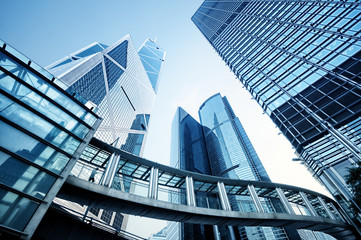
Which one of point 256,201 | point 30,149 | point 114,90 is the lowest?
point 30,149

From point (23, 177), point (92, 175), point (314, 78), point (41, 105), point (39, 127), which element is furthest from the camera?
point (314, 78)

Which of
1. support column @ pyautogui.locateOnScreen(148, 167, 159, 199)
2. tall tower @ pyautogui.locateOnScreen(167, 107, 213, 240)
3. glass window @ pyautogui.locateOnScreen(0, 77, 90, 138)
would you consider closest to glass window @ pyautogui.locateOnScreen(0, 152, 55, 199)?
glass window @ pyautogui.locateOnScreen(0, 77, 90, 138)

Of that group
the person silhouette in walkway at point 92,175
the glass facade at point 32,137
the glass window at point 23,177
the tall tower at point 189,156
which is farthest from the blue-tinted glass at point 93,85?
the glass window at point 23,177

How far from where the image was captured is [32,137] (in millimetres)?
9836

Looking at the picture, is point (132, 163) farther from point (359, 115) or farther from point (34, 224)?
point (359, 115)

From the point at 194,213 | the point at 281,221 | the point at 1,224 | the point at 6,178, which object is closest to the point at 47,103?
the point at 6,178

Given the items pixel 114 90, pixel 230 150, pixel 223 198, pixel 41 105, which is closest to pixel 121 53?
pixel 114 90

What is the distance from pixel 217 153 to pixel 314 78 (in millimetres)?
88544

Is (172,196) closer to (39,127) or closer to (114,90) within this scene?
(39,127)

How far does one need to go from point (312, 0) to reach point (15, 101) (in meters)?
46.4

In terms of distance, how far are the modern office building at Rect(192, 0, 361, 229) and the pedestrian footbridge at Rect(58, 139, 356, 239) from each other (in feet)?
22.1

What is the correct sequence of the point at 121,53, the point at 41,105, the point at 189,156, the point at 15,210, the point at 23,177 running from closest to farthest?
the point at 15,210, the point at 23,177, the point at 41,105, the point at 121,53, the point at 189,156

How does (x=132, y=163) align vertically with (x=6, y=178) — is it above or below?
above

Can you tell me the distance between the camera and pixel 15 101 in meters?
10.0
